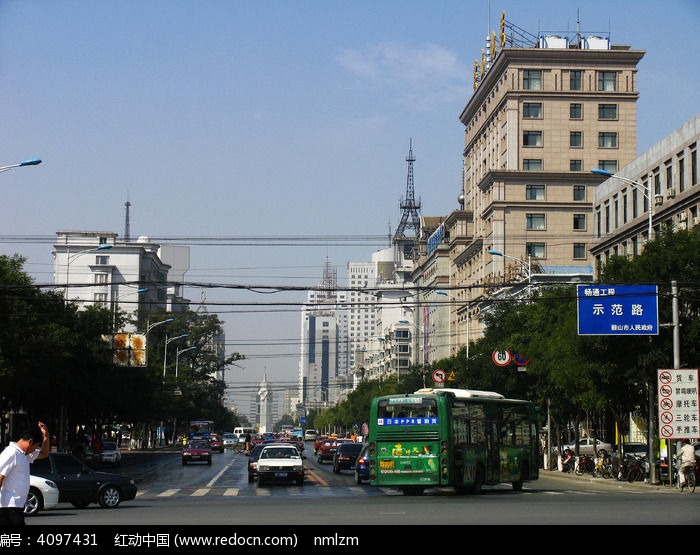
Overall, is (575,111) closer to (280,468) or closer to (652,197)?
(652,197)

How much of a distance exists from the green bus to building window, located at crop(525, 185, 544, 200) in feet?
256

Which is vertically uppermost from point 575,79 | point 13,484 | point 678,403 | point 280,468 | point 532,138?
point 575,79

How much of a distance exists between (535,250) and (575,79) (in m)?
17.1

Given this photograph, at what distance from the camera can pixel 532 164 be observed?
115m

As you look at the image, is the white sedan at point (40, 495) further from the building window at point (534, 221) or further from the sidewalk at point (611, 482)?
the building window at point (534, 221)

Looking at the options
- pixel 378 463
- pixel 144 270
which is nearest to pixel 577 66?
pixel 144 270

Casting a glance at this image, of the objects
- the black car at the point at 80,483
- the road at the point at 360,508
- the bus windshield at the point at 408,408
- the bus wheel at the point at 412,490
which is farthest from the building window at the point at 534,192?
the black car at the point at 80,483

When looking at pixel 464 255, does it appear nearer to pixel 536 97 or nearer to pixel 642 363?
pixel 536 97

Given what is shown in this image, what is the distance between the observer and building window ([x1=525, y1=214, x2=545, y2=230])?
114500 millimetres

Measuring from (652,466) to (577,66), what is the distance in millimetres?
75009

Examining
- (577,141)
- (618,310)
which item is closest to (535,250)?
(577,141)

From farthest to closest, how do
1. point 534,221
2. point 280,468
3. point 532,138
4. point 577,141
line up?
point 534,221 → point 532,138 → point 577,141 → point 280,468

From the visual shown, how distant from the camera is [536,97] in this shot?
114 metres
